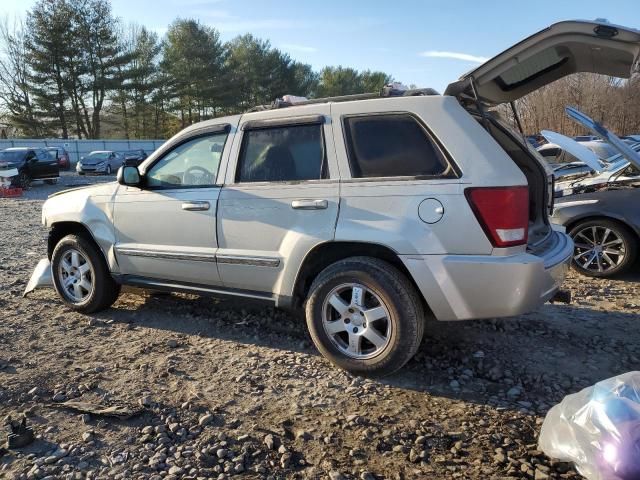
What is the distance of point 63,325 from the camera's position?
459 cm

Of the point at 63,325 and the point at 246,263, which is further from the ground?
the point at 246,263

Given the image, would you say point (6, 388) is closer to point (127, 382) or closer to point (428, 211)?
point (127, 382)

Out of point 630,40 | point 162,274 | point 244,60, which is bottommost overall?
point 162,274

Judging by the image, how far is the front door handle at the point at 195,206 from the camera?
4.01 meters

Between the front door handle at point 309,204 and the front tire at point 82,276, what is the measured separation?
224 cm

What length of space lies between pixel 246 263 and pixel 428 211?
4.77 ft

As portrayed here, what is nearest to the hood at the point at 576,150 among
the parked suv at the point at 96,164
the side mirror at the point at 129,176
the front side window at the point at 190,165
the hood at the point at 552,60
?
the hood at the point at 552,60

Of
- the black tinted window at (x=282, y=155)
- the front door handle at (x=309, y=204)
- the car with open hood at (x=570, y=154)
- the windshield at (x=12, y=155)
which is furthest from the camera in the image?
the windshield at (x=12, y=155)

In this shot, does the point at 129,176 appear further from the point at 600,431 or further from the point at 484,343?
the point at 600,431

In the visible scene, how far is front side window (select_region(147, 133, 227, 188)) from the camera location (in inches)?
162

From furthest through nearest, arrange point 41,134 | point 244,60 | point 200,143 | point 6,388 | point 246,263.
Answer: point 244,60 < point 41,134 < point 200,143 < point 246,263 < point 6,388

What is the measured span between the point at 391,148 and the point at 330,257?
877 millimetres

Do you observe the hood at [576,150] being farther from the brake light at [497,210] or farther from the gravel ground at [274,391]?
the brake light at [497,210]

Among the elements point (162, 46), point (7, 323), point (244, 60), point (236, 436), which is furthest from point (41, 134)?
point (236, 436)
